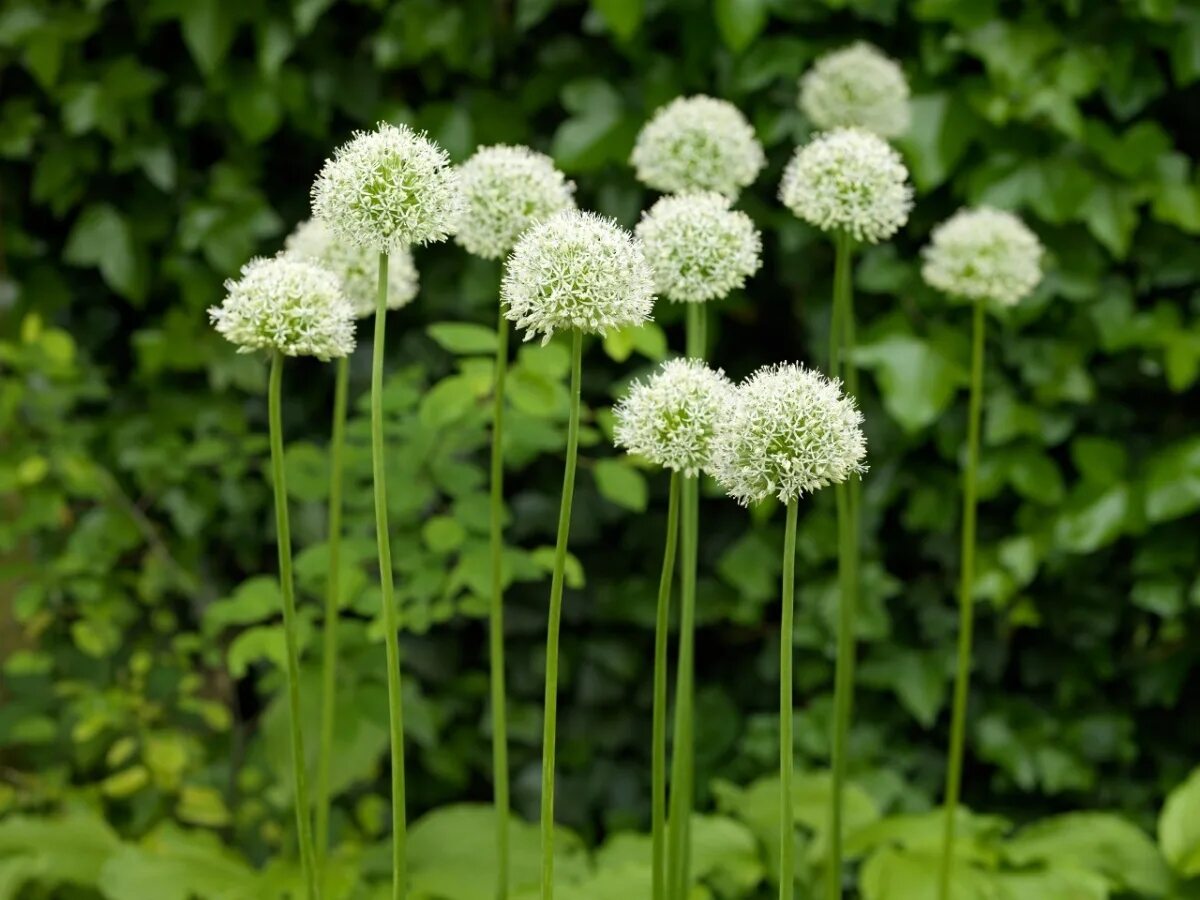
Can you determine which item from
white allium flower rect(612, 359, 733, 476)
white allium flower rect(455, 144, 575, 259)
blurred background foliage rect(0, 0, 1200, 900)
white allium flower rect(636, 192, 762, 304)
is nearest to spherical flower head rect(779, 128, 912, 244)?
white allium flower rect(636, 192, 762, 304)

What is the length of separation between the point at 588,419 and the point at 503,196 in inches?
51.7

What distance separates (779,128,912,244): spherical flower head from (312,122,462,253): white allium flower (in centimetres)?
53

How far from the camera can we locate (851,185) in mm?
1518

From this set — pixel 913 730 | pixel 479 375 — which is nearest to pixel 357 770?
pixel 479 375

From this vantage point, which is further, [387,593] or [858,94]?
[858,94]

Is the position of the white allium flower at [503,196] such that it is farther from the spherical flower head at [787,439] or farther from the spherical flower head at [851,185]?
the spherical flower head at [787,439]

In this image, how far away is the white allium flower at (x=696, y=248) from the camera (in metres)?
1.42

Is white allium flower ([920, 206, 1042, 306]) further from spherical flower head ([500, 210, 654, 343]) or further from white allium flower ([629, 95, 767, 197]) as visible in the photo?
spherical flower head ([500, 210, 654, 343])

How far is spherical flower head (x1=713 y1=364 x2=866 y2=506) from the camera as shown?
1078mm

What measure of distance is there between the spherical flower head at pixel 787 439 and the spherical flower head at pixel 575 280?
13 cm

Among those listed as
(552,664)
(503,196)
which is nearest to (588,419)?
(503,196)

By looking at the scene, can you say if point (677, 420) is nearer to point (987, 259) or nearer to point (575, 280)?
point (575, 280)

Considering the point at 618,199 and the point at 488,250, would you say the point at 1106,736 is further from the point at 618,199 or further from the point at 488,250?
the point at 488,250

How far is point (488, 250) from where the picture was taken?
4.95 feet
